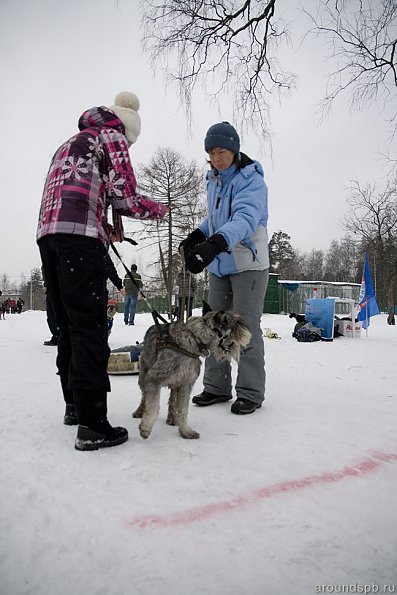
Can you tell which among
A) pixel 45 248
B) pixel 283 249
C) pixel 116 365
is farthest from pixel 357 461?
pixel 283 249

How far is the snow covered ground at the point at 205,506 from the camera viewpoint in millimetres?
1395

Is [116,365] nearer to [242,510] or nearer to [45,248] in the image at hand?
[45,248]

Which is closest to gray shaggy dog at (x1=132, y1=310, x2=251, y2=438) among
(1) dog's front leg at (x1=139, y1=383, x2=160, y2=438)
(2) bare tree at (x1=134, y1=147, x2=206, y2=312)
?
(1) dog's front leg at (x1=139, y1=383, x2=160, y2=438)

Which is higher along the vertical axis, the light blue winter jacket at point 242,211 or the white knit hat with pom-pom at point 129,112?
the white knit hat with pom-pom at point 129,112

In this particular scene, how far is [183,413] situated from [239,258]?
1.59m

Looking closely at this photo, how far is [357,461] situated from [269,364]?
3962 millimetres

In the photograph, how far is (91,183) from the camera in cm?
258

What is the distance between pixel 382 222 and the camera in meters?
24.2

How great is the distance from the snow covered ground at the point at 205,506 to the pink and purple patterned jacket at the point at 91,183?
151cm

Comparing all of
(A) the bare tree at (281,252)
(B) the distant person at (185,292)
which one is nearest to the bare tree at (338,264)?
(A) the bare tree at (281,252)

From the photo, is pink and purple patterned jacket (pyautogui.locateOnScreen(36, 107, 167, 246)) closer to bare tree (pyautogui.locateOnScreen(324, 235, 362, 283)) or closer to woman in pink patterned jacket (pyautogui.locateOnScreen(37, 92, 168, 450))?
woman in pink patterned jacket (pyautogui.locateOnScreen(37, 92, 168, 450))

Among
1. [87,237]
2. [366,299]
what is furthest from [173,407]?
[366,299]

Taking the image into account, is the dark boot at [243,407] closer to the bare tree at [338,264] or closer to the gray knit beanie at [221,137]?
the gray knit beanie at [221,137]

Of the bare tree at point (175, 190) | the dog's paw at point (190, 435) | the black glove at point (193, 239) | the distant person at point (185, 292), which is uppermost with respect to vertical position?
the bare tree at point (175, 190)
